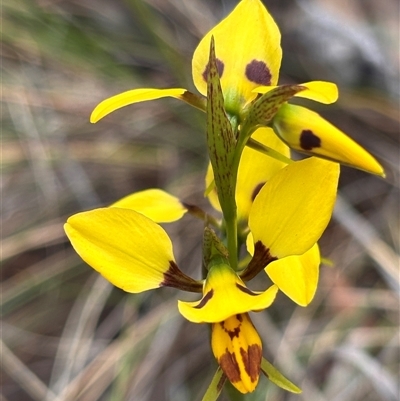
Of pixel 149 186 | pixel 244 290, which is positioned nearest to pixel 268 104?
pixel 244 290

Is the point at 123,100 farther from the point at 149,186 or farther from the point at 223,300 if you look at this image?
the point at 149,186

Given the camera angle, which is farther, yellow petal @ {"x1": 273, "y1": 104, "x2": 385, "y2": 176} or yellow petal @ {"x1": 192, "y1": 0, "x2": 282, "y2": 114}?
yellow petal @ {"x1": 192, "y1": 0, "x2": 282, "y2": 114}

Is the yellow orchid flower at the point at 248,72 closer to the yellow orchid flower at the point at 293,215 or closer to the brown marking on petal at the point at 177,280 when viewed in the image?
the yellow orchid flower at the point at 293,215

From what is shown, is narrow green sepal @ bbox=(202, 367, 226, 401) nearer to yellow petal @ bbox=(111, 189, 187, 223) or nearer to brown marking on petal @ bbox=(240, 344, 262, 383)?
brown marking on petal @ bbox=(240, 344, 262, 383)

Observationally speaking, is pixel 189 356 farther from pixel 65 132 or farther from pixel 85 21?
pixel 85 21

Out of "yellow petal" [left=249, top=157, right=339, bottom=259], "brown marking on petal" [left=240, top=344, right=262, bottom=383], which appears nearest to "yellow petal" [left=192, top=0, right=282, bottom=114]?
"yellow petal" [left=249, top=157, right=339, bottom=259]

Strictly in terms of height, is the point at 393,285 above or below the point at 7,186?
above

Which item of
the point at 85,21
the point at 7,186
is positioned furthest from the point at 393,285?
the point at 85,21
